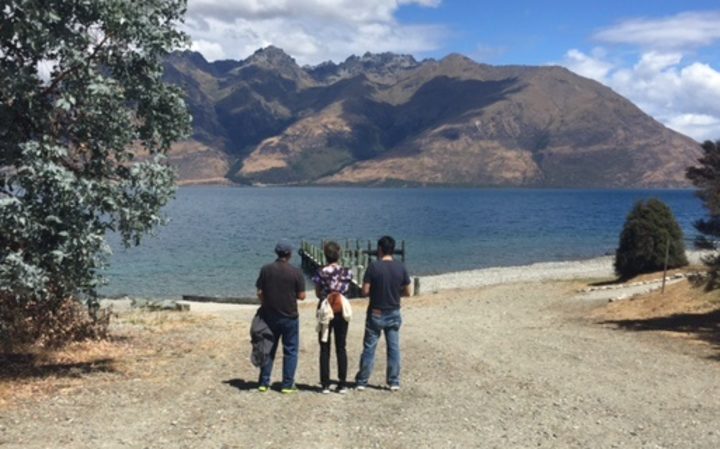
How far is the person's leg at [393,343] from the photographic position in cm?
1053

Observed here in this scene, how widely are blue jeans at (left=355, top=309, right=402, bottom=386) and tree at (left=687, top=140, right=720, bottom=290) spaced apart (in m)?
9.32

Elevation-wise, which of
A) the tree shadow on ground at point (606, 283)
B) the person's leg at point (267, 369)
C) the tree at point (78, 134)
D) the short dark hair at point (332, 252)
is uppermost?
the tree at point (78, 134)

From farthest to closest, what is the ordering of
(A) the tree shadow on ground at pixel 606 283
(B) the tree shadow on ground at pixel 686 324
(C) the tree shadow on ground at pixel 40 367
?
(A) the tree shadow on ground at pixel 606 283 < (B) the tree shadow on ground at pixel 686 324 < (C) the tree shadow on ground at pixel 40 367

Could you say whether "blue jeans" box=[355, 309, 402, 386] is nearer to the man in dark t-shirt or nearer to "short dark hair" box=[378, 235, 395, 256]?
the man in dark t-shirt

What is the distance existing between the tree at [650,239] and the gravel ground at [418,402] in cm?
1186

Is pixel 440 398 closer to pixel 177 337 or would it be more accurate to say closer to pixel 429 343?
pixel 429 343

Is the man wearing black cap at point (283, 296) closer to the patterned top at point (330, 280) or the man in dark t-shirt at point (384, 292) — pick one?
the patterned top at point (330, 280)

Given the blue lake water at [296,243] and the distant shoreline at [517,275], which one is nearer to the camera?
the distant shoreline at [517,275]

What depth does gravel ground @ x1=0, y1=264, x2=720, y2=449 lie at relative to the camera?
8.57 m

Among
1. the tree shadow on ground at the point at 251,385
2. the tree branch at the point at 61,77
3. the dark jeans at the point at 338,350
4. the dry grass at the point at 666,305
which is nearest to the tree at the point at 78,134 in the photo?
the tree branch at the point at 61,77

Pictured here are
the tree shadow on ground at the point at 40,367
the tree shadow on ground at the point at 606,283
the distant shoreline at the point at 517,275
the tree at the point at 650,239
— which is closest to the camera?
the tree shadow on ground at the point at 40,367

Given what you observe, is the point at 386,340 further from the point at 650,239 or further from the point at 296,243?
the point at 296,243

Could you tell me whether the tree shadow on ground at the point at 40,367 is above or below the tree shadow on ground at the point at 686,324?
above

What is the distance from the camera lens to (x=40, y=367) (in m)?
11.9
